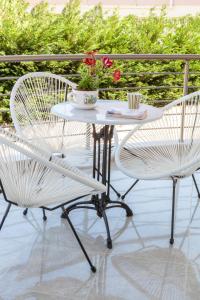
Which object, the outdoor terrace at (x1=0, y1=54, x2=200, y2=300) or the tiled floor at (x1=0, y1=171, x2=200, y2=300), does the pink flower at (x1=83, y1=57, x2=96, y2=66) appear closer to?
the outdoor terrace at (x1=0, y1=54, x2=200, y2=300)

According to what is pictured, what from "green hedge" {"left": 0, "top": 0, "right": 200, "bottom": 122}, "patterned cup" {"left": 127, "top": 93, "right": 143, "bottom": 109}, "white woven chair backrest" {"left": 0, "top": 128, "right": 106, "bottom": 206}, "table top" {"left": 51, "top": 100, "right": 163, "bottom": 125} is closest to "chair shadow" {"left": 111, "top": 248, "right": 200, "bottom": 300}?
"white woven chair backrest" {"left": 0, "top": 128, "right": 106, "bottom": 206}

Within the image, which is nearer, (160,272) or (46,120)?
(160,272)

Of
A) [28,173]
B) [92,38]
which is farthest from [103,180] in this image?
[92,38]

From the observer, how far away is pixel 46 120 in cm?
294

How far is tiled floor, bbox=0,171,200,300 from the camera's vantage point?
1.94 m

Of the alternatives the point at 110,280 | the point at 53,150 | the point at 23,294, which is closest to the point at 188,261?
the point at 110,280

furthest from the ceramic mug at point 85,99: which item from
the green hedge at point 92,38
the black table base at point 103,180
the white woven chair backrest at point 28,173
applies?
the green hedge at point 92,38

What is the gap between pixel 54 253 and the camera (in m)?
2.24

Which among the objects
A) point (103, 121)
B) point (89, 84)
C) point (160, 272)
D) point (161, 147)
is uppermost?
point (89, 84)

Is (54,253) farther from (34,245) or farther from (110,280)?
(110,280)

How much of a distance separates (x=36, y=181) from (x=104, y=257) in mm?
515

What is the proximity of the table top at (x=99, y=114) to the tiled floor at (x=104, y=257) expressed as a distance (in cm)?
63

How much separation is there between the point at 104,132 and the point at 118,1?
6.54 m

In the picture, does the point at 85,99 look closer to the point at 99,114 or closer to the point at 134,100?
the point at 99,114
